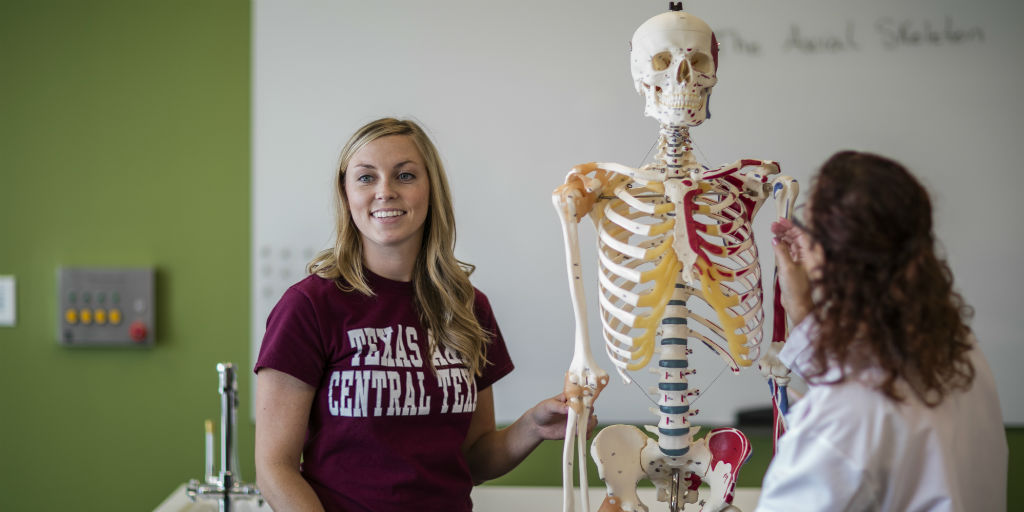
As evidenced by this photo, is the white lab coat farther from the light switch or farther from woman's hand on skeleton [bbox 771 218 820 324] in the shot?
the light switch

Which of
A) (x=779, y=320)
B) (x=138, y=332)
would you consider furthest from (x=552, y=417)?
(x=138, y=332)

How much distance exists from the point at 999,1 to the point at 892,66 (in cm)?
34

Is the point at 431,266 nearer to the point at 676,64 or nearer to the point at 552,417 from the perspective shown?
the point at 552,417

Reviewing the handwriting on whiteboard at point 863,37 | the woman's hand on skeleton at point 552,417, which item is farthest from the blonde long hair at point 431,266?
the handwriting on whiteboard at point 863,37

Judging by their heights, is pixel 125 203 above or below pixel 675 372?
above

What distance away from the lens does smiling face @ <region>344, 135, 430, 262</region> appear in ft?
4.85

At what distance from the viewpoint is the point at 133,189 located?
245cm

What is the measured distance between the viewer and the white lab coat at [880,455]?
0.96 meters

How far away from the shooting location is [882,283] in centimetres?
102

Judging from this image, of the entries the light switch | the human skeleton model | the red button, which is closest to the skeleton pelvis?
the human skeleton model

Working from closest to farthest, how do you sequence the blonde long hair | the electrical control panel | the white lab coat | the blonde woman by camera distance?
the white lab coat
the blonde woman
the blonde long hair
the electrical control panel

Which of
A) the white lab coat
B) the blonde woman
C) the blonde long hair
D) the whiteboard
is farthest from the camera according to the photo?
the whiteboard

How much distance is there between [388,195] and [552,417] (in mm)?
495

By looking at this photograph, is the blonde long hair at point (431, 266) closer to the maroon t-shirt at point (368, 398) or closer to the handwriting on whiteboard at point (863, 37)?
the maroon t-shirt at point (368, 398)
